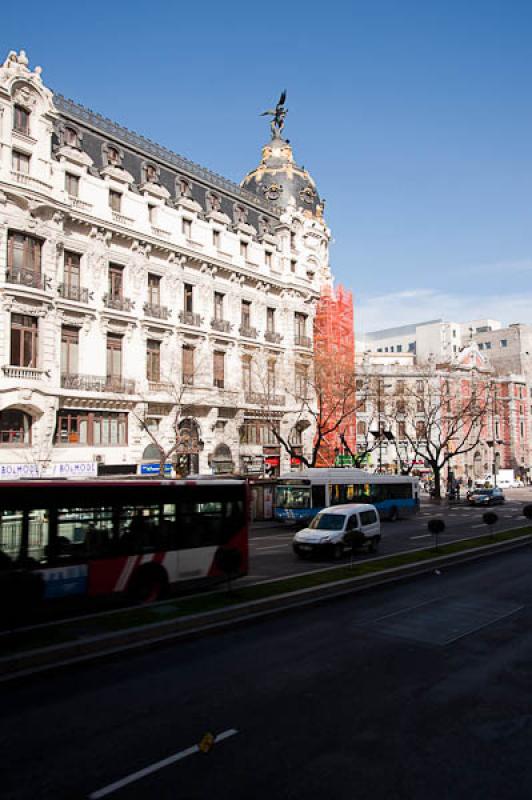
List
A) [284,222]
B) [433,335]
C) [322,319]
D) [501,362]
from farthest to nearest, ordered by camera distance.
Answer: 1. [433,335]
2. [501,362]
3. [322,319]
4. [284,222]

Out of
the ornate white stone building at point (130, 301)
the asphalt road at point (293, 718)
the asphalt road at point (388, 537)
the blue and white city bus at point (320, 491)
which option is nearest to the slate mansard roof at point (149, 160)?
the ornate white stone building at point (130, 301)

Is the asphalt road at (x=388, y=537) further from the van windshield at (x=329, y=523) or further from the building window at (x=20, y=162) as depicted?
the building window at (x=20, y=162)

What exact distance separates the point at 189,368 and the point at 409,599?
27187 mm

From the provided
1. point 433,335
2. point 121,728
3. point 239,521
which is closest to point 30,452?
point 239,521

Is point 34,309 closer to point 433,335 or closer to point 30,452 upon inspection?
point 30,452

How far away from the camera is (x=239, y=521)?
16391 millimetres

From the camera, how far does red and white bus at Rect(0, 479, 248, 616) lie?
11.8 m

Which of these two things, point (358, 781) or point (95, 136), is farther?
point (95, 136)

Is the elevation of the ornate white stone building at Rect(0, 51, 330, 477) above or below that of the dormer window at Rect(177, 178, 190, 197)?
below

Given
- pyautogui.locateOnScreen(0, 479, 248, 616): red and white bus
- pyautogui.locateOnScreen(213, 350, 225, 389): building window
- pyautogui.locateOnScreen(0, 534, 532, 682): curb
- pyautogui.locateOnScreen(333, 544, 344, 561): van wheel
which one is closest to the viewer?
pyautogui.locateOnScreen(0, 534, 532, 682): curb

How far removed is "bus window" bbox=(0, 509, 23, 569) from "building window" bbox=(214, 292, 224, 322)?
3152 cm

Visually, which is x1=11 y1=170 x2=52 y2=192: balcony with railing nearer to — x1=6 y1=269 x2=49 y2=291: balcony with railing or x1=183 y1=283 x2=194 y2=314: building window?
x1=6 y1=269 x2=49 y2=291: balcony with railing

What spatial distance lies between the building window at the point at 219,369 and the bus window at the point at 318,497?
1250 cm

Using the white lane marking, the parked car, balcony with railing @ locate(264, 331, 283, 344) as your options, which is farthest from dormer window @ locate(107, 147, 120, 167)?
the parked car
